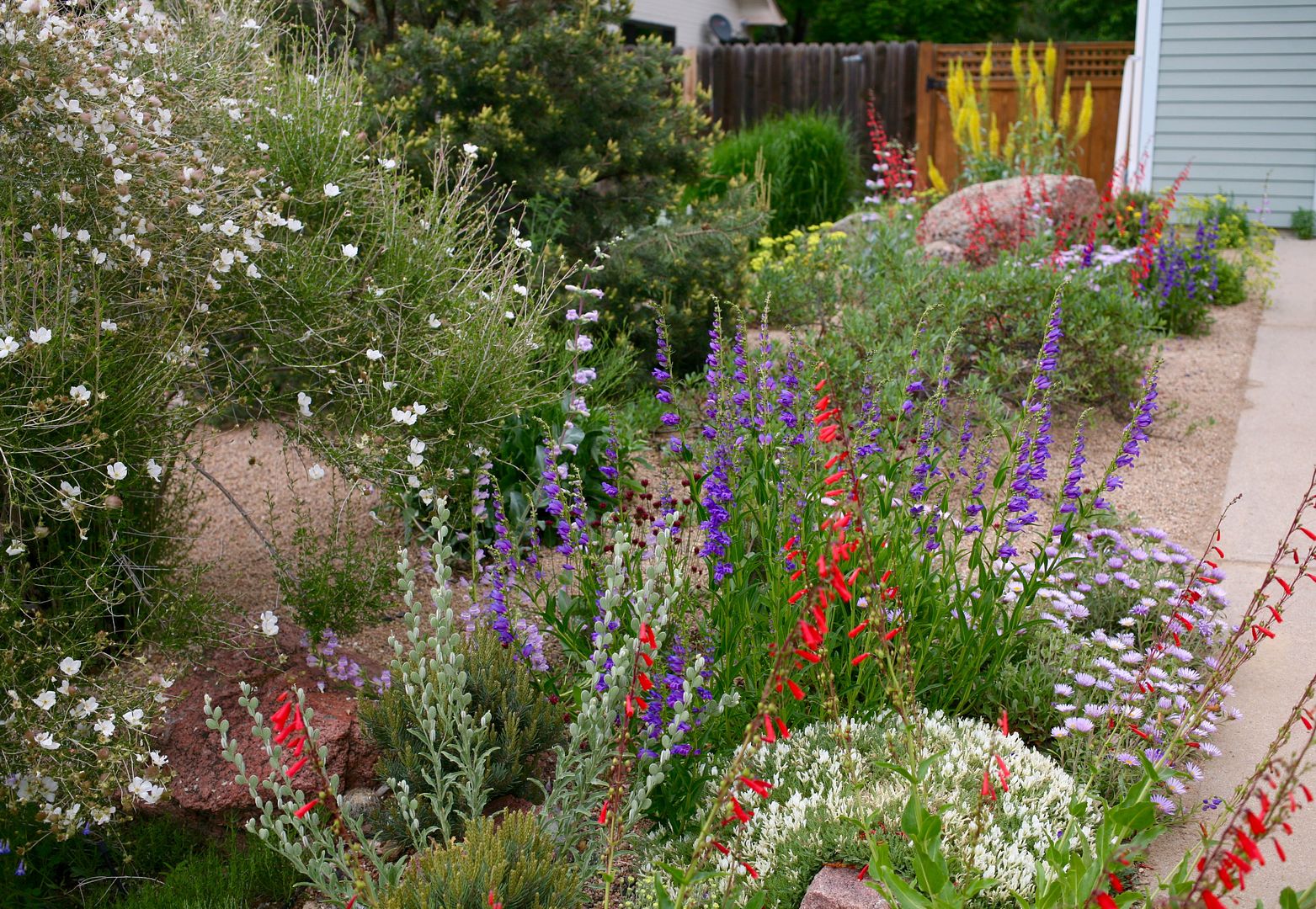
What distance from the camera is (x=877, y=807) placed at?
2.62 meters

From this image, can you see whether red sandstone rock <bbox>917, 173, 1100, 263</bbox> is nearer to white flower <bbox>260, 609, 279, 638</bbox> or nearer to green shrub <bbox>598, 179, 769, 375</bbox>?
green shrub <bbox>598, 179, 769, 375</bbox>

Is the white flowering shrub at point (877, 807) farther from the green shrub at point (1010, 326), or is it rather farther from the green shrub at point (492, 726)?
the green shrub at point (1010, 326)

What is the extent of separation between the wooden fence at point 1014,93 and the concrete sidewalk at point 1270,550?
17.7 ft

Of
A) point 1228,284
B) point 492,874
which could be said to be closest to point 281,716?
point 492,874

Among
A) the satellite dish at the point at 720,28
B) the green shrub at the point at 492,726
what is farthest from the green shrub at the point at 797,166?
the satellite dish at the point at 720,28

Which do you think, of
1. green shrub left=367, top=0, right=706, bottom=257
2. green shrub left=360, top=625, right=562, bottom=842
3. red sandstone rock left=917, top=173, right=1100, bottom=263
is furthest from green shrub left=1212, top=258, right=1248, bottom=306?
green shrub left=360, top=625, right=562, bottom=842

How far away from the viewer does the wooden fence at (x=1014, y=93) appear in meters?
13.9

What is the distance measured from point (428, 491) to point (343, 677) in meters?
0.75

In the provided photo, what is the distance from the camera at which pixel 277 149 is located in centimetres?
426

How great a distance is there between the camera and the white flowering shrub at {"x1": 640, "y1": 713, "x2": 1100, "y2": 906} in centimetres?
249

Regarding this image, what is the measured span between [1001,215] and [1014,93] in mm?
6222

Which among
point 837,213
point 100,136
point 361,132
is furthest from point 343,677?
point 837,213

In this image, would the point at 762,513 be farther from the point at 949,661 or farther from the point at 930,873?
the point at 930,873

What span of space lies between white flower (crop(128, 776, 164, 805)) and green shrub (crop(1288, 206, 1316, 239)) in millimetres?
11900
